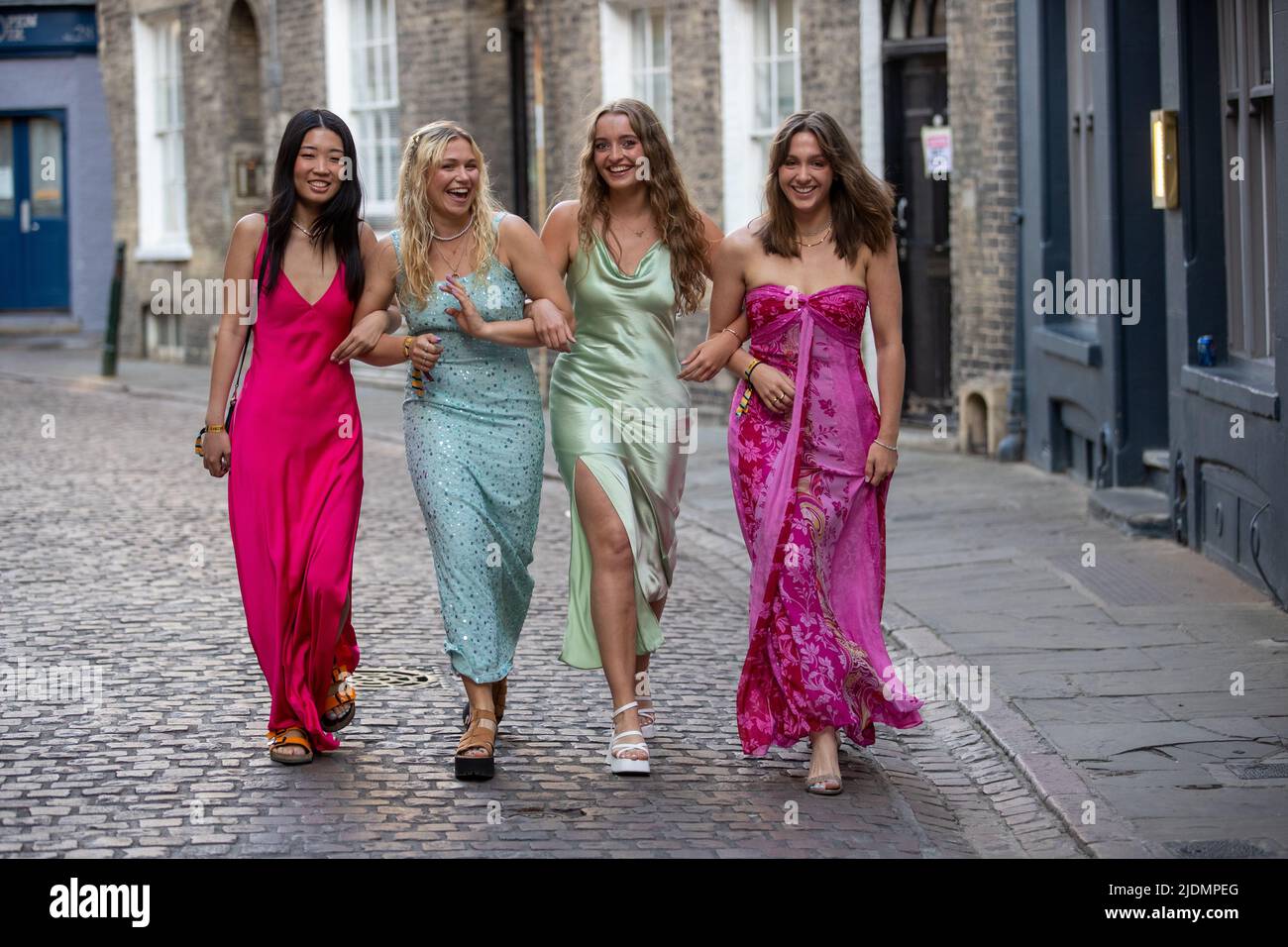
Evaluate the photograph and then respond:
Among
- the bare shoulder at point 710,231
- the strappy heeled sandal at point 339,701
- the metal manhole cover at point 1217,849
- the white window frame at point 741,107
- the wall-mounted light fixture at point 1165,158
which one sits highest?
the white window frame at point 741,107

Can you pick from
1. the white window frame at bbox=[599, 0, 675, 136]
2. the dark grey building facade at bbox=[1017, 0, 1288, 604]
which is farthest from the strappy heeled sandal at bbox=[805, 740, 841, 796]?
the white window frame at bbox=[599, 0, 675, 136]

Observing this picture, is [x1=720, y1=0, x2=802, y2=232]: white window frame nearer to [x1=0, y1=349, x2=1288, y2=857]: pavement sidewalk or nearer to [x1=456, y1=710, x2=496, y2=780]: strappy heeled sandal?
[x1=0, y1=349, x2=1288, y2=857]: pavement sidewalk

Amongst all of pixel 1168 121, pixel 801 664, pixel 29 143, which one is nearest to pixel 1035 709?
pixel 801 664

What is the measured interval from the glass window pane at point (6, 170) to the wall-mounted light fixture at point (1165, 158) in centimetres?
2143

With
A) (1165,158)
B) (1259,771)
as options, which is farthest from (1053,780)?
(1165,158)

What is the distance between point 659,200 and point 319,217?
1.07 m

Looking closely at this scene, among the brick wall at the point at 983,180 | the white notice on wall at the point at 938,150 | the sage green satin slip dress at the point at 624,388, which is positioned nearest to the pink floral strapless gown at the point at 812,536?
the sage green satin slip dress at the point at 624,388

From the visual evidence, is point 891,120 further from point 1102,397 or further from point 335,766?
point 335,766

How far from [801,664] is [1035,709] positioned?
1.15 m

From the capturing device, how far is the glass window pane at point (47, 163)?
2827 centimetres

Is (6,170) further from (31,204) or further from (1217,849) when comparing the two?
(1217,849)

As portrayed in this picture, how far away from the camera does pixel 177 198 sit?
25.2 metres

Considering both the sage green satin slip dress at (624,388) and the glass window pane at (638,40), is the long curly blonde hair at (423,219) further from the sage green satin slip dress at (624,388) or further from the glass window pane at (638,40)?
the glass window pane at (638,40)

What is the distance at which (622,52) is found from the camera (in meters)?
17.8
